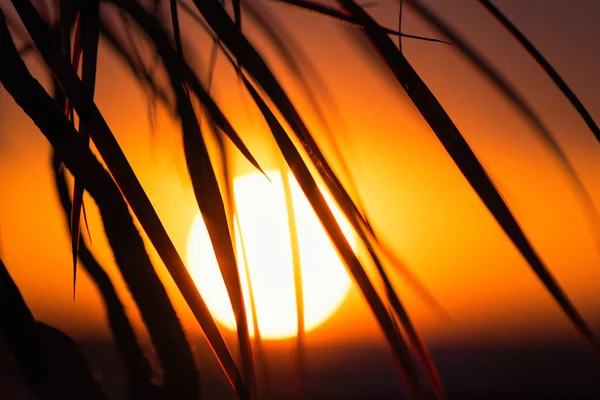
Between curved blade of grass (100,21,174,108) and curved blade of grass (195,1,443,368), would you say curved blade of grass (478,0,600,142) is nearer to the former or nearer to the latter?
curved blade of grass (195,1,443,368)

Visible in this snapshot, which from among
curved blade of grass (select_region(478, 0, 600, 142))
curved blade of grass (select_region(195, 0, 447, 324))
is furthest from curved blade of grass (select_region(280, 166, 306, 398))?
curved blade of grass (select_region(478, 0, 600, 142))

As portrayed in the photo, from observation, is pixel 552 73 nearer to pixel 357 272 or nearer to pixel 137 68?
pixel 357 272

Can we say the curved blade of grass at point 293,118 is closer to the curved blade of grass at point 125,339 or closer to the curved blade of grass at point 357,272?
the curved blade of grass at point 357,272

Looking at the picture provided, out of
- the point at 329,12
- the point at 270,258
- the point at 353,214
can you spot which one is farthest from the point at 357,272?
the point at 270,258

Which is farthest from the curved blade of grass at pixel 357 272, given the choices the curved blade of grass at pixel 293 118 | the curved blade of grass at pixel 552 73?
the curved blade of grass at pixel 552 73

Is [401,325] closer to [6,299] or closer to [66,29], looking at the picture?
[6,299]

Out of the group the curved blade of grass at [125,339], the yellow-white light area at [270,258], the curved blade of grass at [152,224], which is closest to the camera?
the curved blade of grass at [152,224]

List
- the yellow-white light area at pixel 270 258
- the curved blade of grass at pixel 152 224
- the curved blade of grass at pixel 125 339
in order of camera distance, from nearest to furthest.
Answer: the curved blade of grass at pixel 152 224 < the curved blade of grass at pixel 125 339 < the yellow-white light area at pixel 270 258

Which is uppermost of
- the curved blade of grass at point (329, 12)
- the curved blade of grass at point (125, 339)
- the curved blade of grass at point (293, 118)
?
the curved blade of grass at point (329, 12)

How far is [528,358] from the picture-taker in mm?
1461

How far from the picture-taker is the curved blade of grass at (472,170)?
0.29 metres

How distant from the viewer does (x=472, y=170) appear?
0.95 ft

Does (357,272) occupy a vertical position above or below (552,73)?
below

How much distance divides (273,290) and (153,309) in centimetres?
27
